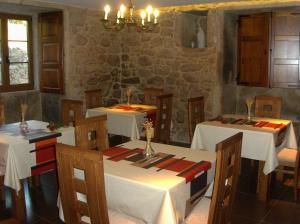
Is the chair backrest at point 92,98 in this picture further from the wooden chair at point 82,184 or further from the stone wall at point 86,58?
the wooden chair at point 82,184

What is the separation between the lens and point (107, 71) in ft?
21.6

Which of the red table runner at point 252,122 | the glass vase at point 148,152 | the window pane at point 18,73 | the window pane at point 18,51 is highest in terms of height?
the window pane at point 18,51

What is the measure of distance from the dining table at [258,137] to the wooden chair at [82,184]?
1.85m

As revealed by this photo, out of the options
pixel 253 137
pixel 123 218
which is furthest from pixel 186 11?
pixel 123 218

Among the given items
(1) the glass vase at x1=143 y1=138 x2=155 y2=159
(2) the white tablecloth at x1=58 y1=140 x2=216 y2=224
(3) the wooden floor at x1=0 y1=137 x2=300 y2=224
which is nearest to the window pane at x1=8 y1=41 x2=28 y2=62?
(3) the wooden floor at x1=0 y1=137 x2=300 y2=224

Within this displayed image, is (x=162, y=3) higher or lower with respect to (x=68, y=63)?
higher

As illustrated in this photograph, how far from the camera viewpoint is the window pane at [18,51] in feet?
19.5

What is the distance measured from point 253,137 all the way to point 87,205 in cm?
217

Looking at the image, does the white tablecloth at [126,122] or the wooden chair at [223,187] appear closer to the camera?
the wooden chair at [223,187]

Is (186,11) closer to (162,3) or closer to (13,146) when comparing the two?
(162,3)

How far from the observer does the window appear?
19.2 feet

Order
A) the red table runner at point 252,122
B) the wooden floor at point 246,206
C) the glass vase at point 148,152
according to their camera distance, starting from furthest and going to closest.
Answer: the red table runner at point 252,122 → the wooden floor at point 246,206 → the glass vase at point 148,152

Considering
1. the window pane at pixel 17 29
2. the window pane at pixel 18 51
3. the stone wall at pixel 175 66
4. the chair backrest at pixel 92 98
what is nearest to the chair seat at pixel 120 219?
the chair backrest at pixel 92 98

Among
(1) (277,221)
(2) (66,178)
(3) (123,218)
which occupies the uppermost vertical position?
(2) (66,178)
